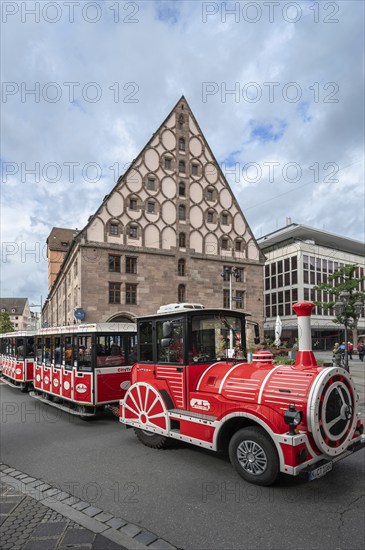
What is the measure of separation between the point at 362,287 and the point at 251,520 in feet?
195

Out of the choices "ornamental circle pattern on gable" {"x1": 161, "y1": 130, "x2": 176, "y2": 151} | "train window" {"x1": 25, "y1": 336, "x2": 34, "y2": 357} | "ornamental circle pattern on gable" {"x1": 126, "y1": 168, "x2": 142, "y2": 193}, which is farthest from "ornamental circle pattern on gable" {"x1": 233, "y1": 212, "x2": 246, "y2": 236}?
"train window" {"x1": 25, "y1": 336, "x2": 34, "y2": 357}

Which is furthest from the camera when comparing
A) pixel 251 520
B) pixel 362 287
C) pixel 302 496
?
pixel 362 287

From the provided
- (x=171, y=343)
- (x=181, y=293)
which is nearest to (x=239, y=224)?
(x=181, y=293)

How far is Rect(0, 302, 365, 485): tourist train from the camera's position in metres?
5.07

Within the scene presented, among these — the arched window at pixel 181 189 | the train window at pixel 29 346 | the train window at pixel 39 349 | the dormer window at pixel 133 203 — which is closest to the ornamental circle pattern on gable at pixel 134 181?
the dormer window at pixel 133 203

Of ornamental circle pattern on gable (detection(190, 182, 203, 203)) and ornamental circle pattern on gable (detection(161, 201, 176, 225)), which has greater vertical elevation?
ornamental circle pattern on gable (detection(190, 182, 203, 203))

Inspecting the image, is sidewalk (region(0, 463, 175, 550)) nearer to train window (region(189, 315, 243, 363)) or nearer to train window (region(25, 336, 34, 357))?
train window (region(189, 315, 243, 363))

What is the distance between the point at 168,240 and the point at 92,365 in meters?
23.2

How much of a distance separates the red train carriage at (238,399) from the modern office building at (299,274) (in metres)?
42.8

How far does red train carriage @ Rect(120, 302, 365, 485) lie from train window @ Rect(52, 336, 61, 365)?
4.26m

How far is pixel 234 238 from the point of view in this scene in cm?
3566

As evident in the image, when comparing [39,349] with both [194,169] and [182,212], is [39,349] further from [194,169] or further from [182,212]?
[194,169]

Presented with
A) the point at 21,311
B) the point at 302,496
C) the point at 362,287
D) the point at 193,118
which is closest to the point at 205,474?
the point at 302,496

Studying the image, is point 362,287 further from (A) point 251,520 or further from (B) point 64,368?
(A) point 251,520
